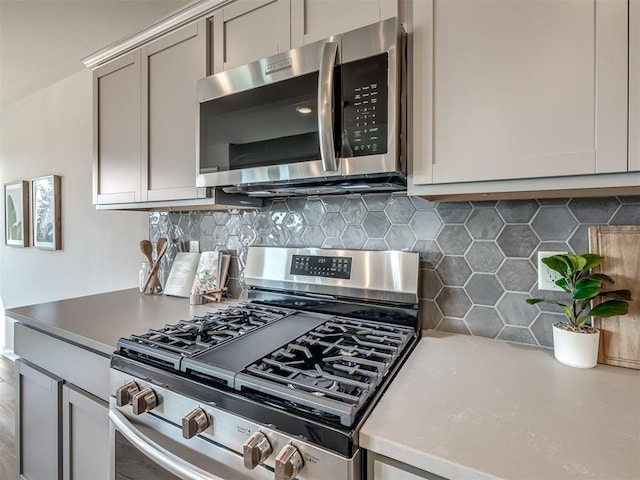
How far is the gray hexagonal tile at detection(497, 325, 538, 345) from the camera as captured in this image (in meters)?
1.15

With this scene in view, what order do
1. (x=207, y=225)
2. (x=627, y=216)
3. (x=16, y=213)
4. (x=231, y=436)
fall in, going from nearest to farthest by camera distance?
1. (x=231, y=436)
2. (x=627, y=216)
3. (x=207, y=225)
4. (x=16, y=213)

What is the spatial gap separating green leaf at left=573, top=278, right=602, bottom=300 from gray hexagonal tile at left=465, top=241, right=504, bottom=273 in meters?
0.25

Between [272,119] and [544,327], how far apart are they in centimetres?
119

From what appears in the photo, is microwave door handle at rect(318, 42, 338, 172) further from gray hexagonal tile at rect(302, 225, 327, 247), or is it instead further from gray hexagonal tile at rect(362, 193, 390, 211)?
gray hexagonal tile at rect(302, 225, 327, 247)

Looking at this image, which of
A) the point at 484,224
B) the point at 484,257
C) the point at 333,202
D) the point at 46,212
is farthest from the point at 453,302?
the point at 46,212

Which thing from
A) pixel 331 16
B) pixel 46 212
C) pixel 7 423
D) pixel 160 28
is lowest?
pixel 7 423

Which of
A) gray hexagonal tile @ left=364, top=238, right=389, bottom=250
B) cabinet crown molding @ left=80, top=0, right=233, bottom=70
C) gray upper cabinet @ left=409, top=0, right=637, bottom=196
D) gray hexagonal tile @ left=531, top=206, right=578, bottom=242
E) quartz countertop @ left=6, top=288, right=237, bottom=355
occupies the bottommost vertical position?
quartz countertop @ left=6, top=288, right=237, bottom=355

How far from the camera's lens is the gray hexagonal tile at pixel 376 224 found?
4.53ft

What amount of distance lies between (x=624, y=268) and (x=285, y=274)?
1201 millimetres

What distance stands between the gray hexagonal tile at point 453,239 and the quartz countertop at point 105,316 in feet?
3.53

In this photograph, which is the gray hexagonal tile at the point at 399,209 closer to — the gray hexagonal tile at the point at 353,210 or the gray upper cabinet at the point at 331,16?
the gray hexagonal tile at the point at 353,210

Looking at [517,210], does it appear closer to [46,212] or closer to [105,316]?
[105,316]

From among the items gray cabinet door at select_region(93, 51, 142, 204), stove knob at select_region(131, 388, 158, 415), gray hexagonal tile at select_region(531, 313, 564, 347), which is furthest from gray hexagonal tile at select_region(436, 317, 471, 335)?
gray cabinet door at select_region(93, 51, 142, 204)

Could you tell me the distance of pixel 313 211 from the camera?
1560mm
